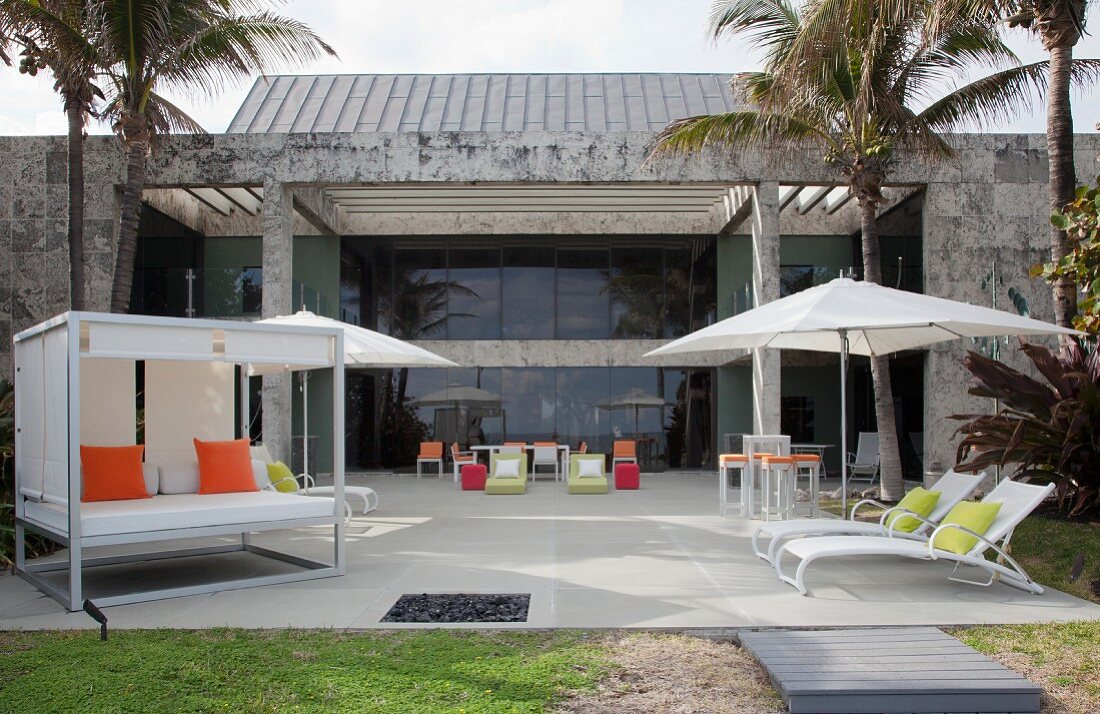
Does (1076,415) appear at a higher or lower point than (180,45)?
lower

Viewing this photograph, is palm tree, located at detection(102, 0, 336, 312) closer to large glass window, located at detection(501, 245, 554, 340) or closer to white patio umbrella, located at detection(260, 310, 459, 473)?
white patio umbrella, located at detection(260, 310, 459, 473)

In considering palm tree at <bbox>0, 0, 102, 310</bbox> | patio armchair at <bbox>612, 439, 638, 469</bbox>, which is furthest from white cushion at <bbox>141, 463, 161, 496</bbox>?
patio armchair at <bbox>612, 439, 638, 469</bbox>

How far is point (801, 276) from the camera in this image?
1989 cm

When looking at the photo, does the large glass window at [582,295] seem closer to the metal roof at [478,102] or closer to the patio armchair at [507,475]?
the metal roof at [478,102]

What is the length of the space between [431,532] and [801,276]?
12147 mm

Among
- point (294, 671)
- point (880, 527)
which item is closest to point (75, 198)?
point (294, 671)

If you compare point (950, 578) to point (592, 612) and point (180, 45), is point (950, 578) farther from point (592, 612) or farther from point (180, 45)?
point (180, 45)

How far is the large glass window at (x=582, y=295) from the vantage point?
870 inches

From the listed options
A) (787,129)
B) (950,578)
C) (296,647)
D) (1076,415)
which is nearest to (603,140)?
(787,129)

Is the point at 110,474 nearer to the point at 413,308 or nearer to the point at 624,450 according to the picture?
the point at 624,450

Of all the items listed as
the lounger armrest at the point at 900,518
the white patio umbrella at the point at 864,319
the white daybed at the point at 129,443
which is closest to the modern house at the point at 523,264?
the white patio umbrella at the point at 864,319

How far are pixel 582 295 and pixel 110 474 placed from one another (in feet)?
48.4

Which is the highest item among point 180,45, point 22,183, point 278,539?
point 180,45

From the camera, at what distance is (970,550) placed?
7.20 m
